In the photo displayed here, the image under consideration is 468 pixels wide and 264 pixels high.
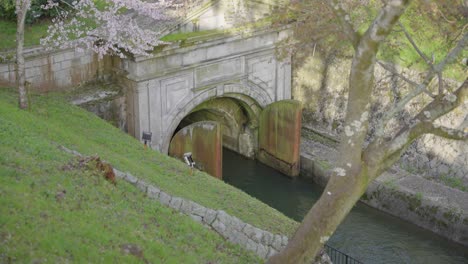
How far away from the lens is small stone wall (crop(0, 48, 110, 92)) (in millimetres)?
19422

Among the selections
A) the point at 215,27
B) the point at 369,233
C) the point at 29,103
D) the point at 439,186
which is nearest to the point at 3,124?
the point at 29,103

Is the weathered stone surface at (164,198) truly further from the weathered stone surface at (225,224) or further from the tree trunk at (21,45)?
the tree trunk at (21,45)

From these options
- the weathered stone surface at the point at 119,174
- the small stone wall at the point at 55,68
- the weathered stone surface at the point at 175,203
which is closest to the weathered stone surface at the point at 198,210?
the weathered stone surface at the point at 175,203

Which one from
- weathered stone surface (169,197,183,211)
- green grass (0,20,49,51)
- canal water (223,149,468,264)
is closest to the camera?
weathered stone surface (169,197,183,211)

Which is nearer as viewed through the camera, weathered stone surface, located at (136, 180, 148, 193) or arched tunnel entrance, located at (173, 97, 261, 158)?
weathered stone surface, located at (136, 180, 148, 193)

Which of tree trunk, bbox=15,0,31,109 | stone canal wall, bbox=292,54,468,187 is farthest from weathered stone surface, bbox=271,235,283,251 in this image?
stone canal wall, bbox=292,54,468,187

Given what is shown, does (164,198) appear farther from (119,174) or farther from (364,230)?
(364,230)

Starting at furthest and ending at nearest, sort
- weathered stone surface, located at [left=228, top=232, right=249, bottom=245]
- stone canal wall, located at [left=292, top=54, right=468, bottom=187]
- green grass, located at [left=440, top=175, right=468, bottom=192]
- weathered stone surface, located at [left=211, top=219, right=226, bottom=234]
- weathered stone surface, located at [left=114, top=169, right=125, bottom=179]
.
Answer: stone canal wall, located at [left=292, top=54, right=468, bottom=187] → green grass, located at [left=440, top=175, right=468, bottom=192] → weathered stone surface, located at [left=114, top=169, right=125, bottom=179] → weathered stone surface, located at [left=211, top=219, right=226, bottom=234] → weathered stone surface, located at [left=228, top=232, right=249, bottom=245]

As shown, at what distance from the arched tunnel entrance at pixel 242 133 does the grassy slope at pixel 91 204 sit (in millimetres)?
3956

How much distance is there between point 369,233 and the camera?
20422 millimetres

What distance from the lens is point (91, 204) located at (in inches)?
471

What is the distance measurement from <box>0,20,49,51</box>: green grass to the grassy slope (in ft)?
8.76

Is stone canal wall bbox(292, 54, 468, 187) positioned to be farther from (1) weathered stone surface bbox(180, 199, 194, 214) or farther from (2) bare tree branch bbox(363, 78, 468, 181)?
(2) bare tree branch bbox(363, 78, 468, 181)

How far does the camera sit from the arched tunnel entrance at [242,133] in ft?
72.3
